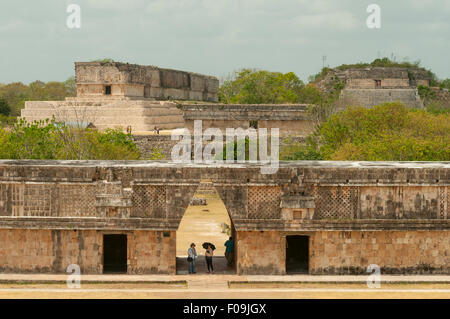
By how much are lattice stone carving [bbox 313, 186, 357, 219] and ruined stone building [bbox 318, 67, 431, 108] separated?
1620 inches

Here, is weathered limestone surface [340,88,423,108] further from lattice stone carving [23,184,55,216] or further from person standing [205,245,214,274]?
lattice stone carving [23,184,55,216]

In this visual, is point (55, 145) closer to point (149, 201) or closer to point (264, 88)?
point (149, 201)

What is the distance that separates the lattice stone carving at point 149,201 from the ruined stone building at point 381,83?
4212cm

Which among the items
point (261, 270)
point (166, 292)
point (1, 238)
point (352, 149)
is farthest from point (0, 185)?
point (352, 149)

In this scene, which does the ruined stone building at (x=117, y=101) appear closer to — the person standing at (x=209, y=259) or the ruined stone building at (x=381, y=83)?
the ruined stone building at (x=381, y=83)

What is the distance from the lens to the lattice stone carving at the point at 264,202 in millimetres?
15750

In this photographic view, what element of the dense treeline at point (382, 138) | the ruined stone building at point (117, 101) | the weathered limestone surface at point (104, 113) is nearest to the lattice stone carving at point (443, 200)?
the dense treeline at point (382, 138)

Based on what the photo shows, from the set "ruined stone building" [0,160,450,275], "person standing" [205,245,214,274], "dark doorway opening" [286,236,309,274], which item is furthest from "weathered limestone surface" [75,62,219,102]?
"person standing" [205,245,214,274]

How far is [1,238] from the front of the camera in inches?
628

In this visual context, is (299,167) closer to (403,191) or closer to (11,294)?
(403,191)

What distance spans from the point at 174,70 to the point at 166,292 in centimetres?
4206

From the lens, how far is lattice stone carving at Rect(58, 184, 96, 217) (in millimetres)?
15766
